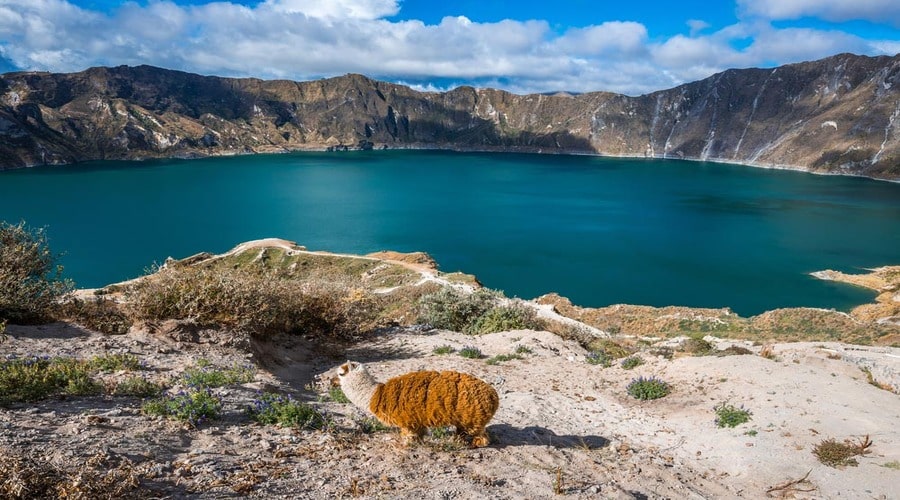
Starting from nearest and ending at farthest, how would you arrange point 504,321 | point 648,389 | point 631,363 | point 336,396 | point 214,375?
point 214,375, point 336,396, point 648,389, point 631,363, point 504,321

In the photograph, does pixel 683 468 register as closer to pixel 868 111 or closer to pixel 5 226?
pixel 5 226

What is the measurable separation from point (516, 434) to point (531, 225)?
278 feet

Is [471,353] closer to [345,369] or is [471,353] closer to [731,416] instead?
[731,416]

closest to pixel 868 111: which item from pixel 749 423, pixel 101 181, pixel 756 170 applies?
pixel 756 170

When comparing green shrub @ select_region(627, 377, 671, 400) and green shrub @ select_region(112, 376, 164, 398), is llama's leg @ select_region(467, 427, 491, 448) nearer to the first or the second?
green shrub @ select_region(112, 376, 164, 398)

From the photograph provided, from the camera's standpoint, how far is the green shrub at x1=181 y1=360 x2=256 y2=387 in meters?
8.68

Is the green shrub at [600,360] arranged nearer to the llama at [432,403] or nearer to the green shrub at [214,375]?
the llama at [432,403]

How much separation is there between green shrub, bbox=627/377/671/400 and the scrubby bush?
14.0 m

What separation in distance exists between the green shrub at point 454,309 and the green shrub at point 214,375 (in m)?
10.4

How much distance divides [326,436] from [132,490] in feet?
8.60

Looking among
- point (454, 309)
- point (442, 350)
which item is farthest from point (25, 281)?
point (454, 309)

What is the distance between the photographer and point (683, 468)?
8273 mm

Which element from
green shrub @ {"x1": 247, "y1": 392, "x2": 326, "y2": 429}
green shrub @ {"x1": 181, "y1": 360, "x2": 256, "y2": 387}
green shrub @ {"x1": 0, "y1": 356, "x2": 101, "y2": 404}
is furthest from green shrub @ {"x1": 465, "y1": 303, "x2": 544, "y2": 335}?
green shrub @ {"x1": 0, "y1": 356, "x2": 101, "y2": 404}

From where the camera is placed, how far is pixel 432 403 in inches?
273
